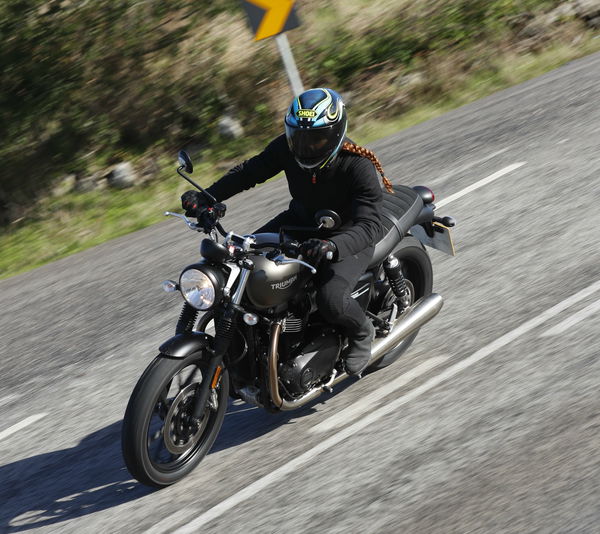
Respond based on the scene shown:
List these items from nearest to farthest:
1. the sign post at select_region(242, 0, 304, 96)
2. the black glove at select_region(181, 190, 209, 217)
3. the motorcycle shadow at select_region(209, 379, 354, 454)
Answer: the black glove at select_region(181, 190, 209, 217) < the motorcycle shadow at select_region(209, 379, 354, 454) < the sign post at select_region(242, 0, 304, 96)

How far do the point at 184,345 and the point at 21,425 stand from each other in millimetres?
2222

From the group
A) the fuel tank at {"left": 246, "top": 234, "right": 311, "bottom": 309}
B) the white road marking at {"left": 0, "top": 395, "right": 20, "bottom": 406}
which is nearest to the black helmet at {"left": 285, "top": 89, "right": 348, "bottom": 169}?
the fuel tank at {"left": 246, "top": 234, "right": 311, "bottom": 309}

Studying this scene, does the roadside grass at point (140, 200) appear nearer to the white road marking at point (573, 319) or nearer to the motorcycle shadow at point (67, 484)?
the motorcycle shadow at point (67, 484)

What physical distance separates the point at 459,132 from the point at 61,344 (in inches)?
232

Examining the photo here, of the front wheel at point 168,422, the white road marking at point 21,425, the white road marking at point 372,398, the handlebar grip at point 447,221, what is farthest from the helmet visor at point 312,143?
the white road marking at point 21,425

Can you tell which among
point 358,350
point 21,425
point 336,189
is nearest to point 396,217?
point 336,189

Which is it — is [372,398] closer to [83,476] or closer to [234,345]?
[234,345]

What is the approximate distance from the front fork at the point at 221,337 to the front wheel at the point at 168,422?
0.16 ft

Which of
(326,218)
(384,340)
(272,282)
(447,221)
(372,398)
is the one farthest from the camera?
(447,221)

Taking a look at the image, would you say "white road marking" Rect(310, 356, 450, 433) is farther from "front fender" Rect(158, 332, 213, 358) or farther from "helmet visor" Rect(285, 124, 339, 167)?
"helmet visor" Rect(285, 124, 339, 167)

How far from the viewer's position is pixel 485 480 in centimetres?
441

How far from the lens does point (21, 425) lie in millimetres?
6488

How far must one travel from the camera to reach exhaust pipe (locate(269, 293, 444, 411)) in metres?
5.15

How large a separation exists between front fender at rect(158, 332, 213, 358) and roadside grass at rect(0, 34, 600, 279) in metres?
6.71
